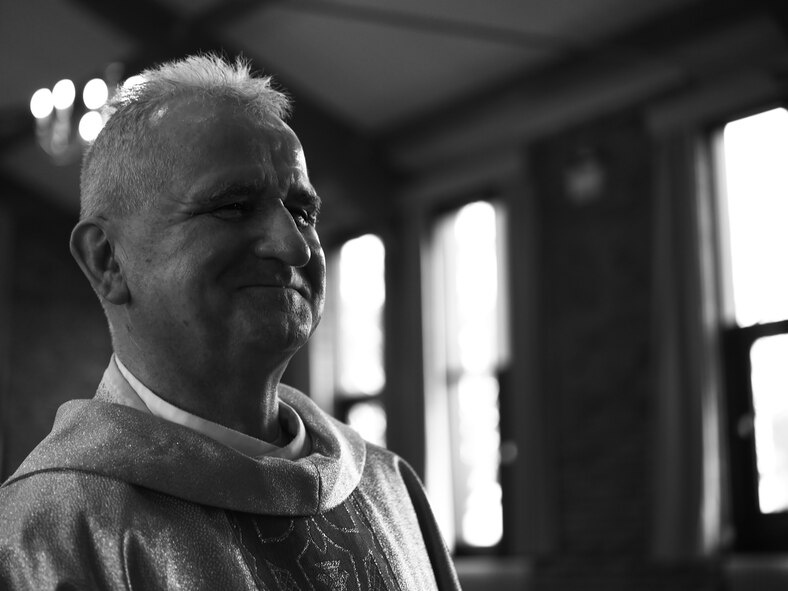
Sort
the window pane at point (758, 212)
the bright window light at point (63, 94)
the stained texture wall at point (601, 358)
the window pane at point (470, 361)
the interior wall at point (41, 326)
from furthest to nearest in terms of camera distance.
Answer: the interior wall at point (41, 326), the window pane at point (470, 361), the stained texture wall at point (601, 358), the window pane at point (758, 212), the bright window light at point (63, 94)

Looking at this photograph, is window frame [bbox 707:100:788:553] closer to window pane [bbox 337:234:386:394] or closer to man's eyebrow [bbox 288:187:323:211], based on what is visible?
window pane [bbox 337:234:386:394]

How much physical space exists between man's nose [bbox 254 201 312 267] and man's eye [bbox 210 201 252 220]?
0.07 feet

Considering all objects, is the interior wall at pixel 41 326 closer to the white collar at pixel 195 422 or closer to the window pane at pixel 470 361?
the window pane at pixel 470 361

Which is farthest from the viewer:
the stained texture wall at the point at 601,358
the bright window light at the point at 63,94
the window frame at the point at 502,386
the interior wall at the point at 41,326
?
the interior wall at the point at 41,326

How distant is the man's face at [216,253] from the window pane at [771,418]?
19.2ft

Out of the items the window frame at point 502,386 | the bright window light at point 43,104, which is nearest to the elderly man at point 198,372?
the bright window light at point 43,104

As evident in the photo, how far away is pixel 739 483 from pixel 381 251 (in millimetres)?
3813

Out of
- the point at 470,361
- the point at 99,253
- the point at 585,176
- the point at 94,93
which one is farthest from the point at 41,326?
the point at 99,253

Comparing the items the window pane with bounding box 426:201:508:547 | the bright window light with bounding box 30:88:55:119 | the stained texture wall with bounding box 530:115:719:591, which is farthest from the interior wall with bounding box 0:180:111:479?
the stained texture wall with bounding box 530:115:719:591

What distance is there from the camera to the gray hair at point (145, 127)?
4.32 feet

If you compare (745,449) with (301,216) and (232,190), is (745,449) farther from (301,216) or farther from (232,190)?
(232,190)

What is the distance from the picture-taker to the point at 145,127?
4.38 feet

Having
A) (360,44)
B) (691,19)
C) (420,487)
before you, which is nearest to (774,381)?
(691,19)

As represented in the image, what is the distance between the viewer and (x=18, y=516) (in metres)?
1.14
